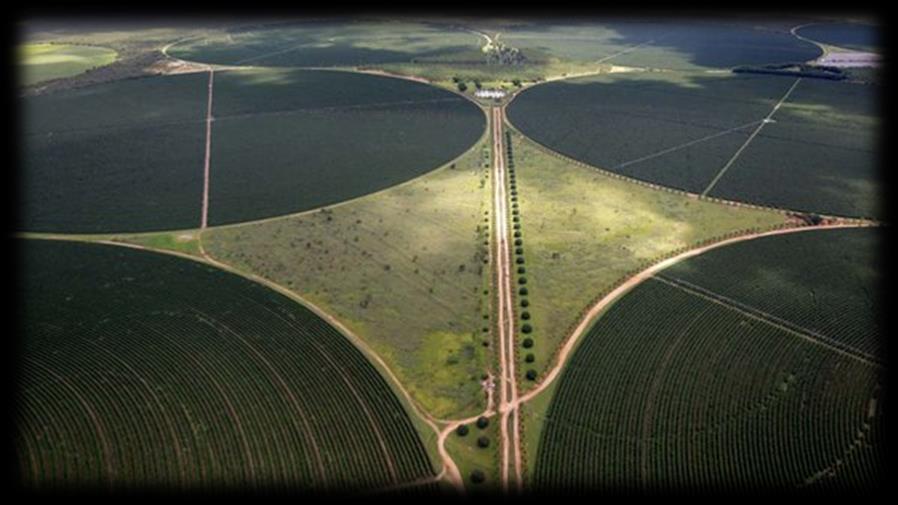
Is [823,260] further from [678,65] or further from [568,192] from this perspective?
[678,65]

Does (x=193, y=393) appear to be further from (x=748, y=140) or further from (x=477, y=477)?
(x=748, y=140)

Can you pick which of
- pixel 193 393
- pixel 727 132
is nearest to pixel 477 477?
pixel 193 393

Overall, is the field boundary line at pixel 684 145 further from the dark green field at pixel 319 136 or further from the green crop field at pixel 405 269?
the dark green field at pixel 319 136

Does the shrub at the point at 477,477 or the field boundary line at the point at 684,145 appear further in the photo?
the field boundary line at the point at 684,145

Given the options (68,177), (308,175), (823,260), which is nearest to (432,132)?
(308,175)

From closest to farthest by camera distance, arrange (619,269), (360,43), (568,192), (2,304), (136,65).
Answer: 1. (2,304)
2. (619,269)
3. (568,192)
4. (136,65)
5. (360,43)

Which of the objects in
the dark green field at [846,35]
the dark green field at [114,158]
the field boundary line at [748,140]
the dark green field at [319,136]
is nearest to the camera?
the dark green field at [114,158]

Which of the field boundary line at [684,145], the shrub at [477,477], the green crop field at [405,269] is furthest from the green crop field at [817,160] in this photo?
the shrub at [477,477]
